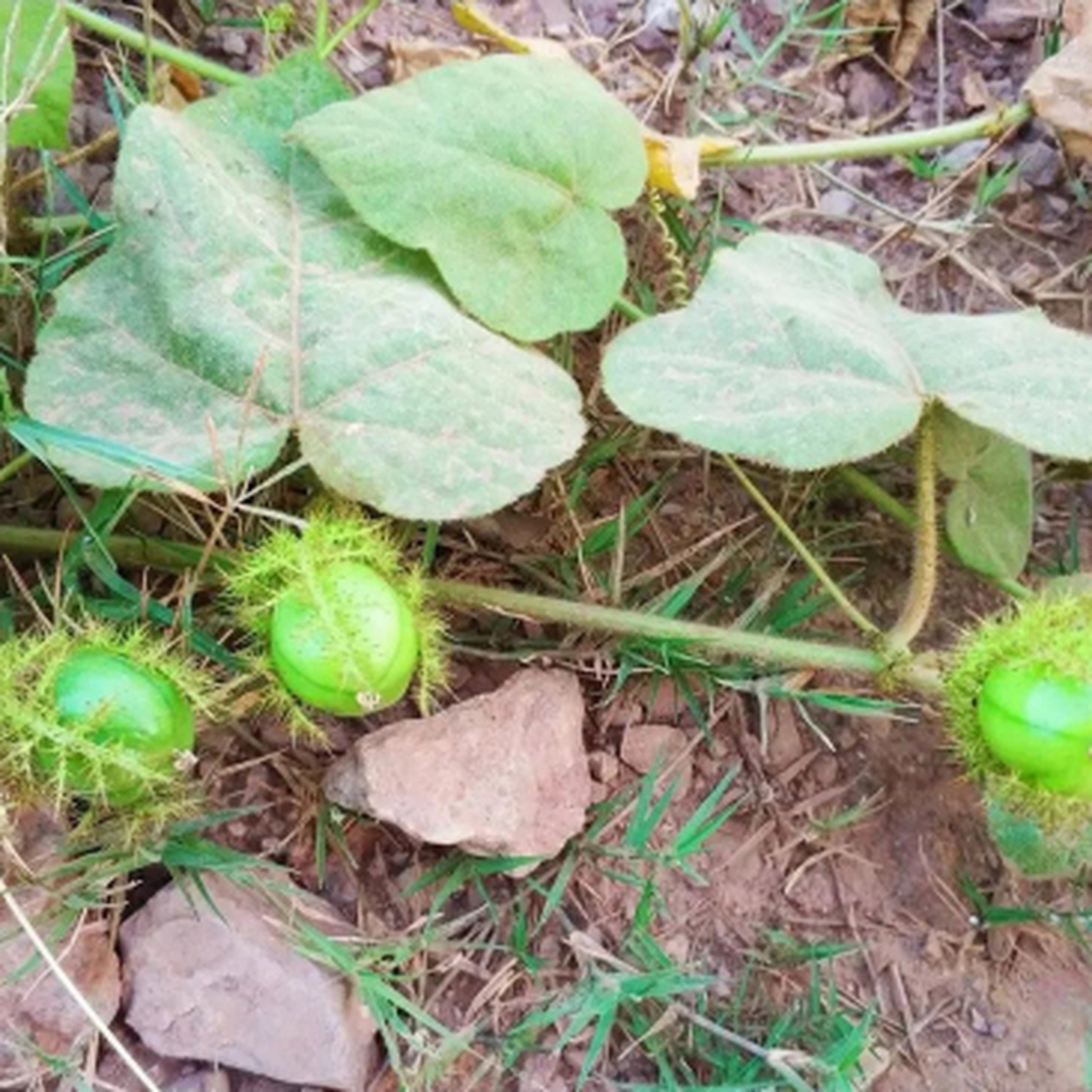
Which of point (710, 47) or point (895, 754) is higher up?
point (710, 47)

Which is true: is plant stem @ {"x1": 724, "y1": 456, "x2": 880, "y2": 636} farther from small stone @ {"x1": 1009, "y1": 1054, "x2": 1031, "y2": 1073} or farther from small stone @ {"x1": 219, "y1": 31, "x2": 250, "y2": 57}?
small stone @ {"x1": 219, "y1": 31, "x2": 250, "y2": 57}

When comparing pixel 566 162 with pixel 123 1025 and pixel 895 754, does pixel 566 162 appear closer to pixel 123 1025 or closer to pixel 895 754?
pixel 895 754

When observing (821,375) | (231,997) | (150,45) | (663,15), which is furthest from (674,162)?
(231,997)

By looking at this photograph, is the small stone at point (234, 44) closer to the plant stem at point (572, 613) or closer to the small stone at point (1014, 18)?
the plant stem at point (572, 613)

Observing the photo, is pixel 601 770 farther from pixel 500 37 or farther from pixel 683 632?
pixel 500 37

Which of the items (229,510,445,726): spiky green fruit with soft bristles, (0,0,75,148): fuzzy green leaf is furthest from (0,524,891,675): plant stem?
(0,0,75,148): fuzzy green leaf

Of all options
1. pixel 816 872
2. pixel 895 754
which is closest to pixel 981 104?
pixel 895 754
